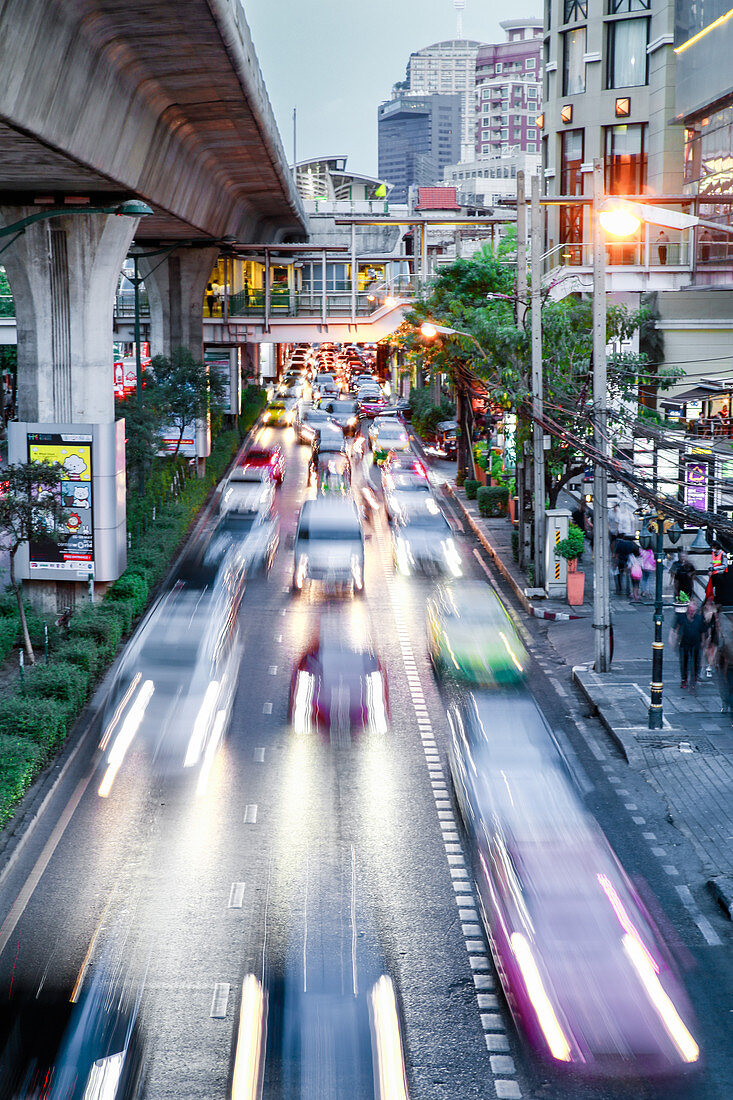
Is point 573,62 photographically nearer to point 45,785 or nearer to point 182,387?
point 182,387

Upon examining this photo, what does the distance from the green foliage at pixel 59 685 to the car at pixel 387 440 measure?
33.6 meters

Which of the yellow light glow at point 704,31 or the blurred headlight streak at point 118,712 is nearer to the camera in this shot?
the blurred headlight streak at point 118,712

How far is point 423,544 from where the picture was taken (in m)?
32.8

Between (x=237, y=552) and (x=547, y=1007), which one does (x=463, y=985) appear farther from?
(x=237, y=552)

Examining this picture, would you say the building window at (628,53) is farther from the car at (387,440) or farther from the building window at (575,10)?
the car at (387,440)

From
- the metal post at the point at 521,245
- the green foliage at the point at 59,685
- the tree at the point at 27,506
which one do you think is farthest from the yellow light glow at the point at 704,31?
the green foliage at the point at 59,685

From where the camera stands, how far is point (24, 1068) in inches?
383

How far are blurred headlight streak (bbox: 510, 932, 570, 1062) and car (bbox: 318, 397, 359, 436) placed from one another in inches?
2001

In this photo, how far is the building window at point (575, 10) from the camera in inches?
2200

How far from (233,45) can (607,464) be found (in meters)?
9.44

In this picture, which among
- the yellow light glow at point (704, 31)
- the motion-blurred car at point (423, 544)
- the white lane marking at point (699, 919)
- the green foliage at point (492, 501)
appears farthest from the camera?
the green foliage at point (492, 501)

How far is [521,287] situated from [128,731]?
16.3m

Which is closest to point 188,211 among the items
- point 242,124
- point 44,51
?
point 242,124

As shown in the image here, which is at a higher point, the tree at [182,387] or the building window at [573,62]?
the building window at [573,62]
